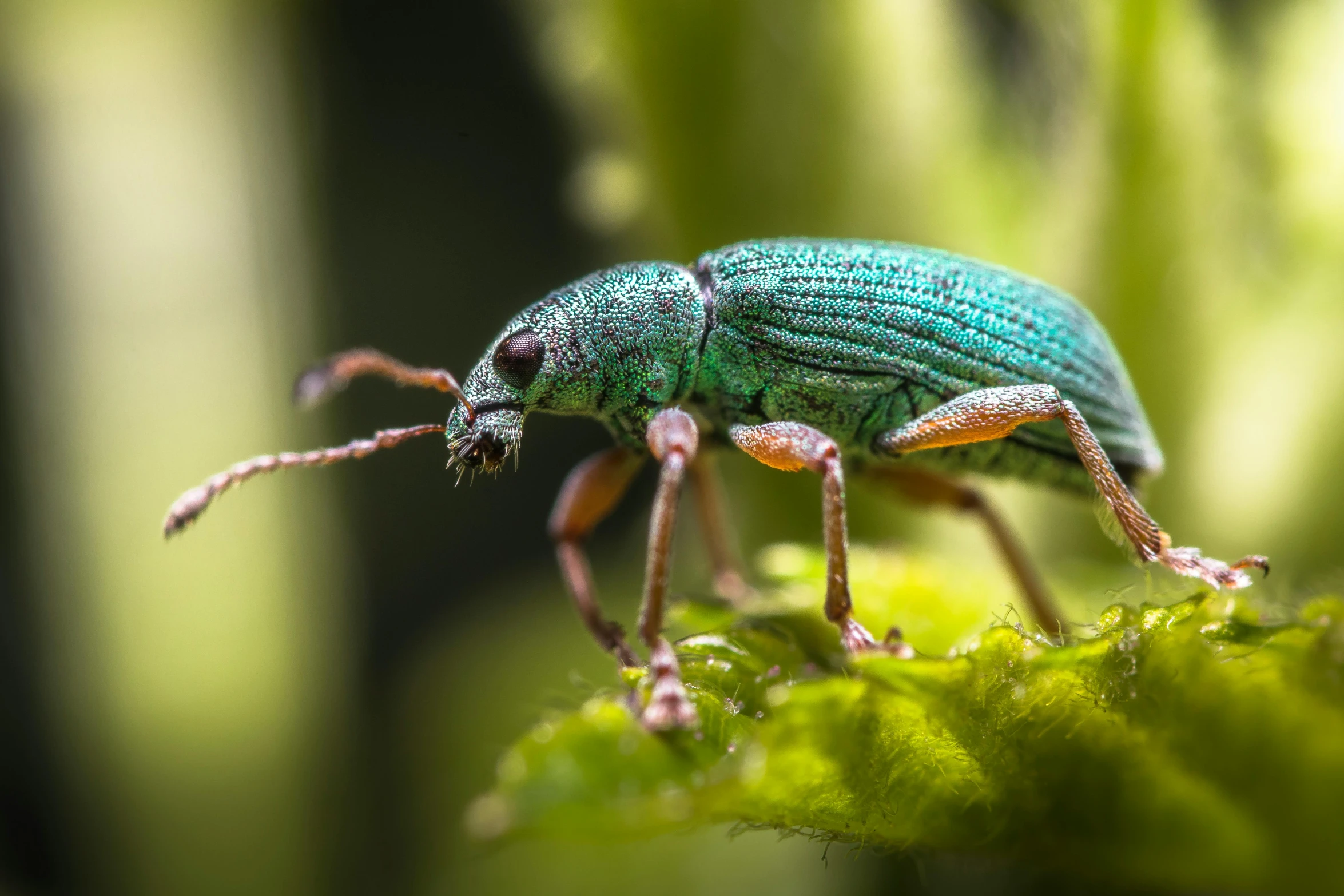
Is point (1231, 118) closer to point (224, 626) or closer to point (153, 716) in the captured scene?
point (224, 626)

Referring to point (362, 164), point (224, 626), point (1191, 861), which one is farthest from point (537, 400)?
→ point (362, 164)

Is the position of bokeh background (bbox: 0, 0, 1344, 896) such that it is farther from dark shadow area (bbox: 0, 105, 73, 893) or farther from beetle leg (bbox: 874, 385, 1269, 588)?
beetle leg (bbox: 874, 385, 1269, 588)

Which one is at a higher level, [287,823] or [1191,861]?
[1191,861]

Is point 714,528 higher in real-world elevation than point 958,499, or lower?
lower

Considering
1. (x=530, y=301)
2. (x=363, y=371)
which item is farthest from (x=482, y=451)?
(x=530, y=301)

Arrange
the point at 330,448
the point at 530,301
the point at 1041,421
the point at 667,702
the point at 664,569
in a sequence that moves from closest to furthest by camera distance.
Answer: the point at 667,702 → the point at 664,569 → the point at 330,448 → the point at 1041,421 → the point at 530,301

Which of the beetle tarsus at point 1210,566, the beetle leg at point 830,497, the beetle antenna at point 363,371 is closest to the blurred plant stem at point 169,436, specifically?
the beetle antenna at point 363,371

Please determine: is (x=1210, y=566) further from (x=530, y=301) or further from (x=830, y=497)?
(x=530, y=301)
